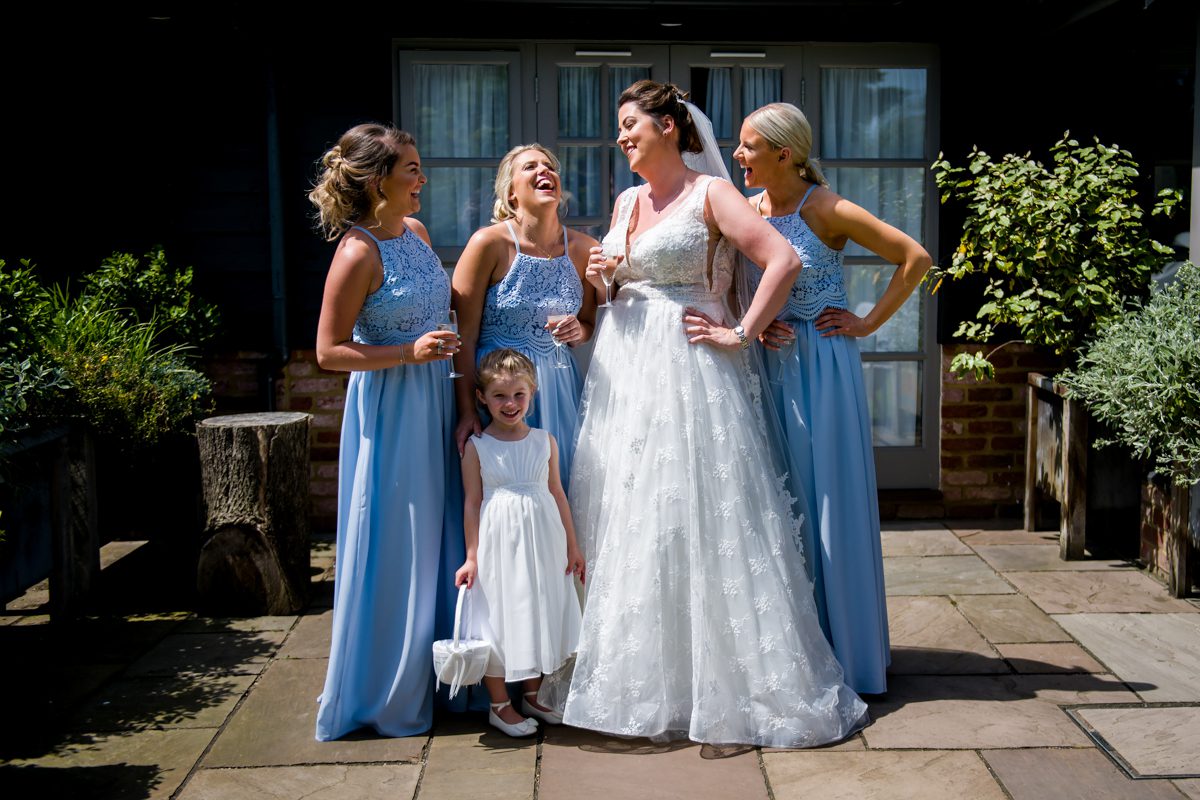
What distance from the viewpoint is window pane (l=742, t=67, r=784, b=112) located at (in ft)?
19.2

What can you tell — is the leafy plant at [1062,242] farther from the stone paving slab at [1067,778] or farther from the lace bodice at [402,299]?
the lace bodice at [402,299]

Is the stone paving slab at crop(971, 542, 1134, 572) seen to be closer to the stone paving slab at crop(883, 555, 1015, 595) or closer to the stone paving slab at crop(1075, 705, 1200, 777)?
the stone paving slab at crop(883, 555, 1015, 595)

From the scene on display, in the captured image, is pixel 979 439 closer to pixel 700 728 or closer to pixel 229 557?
pixel 700 728

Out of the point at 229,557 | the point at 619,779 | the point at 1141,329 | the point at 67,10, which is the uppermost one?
the point at 67,10

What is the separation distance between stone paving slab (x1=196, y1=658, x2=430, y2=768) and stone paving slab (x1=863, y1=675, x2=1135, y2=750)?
1.36m

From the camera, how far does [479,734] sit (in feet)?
11.1

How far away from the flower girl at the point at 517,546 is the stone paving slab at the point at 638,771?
0.56 ft

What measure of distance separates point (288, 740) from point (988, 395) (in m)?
4.01

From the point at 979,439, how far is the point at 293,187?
3695 millimetres

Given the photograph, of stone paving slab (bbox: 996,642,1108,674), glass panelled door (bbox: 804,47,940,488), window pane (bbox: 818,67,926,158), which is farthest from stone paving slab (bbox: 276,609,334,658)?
window pane (bbox: 818,67,926,158)

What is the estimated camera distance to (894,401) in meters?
6.09

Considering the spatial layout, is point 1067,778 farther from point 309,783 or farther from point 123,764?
point 123,764

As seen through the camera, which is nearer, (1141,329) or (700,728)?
(700,728)

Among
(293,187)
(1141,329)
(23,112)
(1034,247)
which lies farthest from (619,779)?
(23,112)
